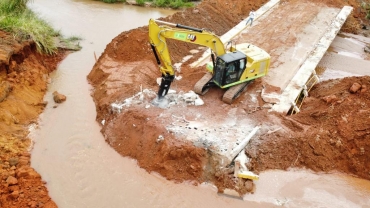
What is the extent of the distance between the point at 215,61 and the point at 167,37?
2.11 meters

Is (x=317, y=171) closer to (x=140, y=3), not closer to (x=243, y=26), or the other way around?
(x=243, y=26)

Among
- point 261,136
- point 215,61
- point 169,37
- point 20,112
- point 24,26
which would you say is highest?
point 169,37

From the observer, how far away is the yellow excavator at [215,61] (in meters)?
10.8

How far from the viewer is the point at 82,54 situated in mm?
16281

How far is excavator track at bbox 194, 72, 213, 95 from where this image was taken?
39.6 ft

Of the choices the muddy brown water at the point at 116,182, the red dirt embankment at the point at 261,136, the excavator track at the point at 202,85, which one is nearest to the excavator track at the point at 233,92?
the red dirt embankment at the point at 261,136

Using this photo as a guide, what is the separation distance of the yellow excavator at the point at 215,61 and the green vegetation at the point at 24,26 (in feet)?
20.8

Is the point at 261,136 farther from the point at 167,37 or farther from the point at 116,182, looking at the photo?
the point at 116,182

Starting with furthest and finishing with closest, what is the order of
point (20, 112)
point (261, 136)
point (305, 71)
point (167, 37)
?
point (305, 71) < point (20, 112) < point (167, 37) < point (261, 136)

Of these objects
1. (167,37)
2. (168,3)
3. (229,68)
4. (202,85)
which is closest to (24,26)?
(167,37)

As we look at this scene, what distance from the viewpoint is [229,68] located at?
1147cm

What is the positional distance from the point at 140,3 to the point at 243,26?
7928 millimetres

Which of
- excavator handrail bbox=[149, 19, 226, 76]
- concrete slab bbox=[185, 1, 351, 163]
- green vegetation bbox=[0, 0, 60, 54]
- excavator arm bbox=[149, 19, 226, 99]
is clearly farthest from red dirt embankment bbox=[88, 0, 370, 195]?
green vegetation bbox=[0, 0, 60, 54]

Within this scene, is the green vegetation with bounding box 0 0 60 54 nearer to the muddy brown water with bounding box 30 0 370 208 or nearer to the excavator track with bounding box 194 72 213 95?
the muddy brown water with bounding box 30 0 370 208
